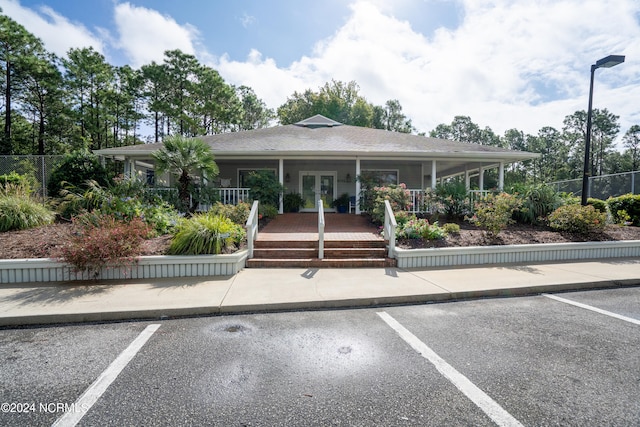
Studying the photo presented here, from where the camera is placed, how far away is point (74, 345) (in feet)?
10.0

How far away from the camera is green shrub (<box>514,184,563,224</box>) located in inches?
356

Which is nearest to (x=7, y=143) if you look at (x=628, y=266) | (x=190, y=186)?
(x=190, y=186)

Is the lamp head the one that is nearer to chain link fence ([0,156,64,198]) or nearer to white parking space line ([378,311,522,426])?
white parking space line ([378,311,522,426])

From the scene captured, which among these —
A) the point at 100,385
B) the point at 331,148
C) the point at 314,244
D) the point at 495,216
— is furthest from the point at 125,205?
the point at 495,216

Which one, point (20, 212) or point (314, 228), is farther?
point (314, 228)

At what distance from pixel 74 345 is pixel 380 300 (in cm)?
374

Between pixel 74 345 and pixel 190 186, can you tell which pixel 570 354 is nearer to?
pixel 74 345

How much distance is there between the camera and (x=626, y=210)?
32.8 ft

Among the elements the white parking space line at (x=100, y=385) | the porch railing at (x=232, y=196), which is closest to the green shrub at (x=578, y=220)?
the porch railing at (x=232, y=196)

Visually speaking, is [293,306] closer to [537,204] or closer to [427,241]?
[427,241]

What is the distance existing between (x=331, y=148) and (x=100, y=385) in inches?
368

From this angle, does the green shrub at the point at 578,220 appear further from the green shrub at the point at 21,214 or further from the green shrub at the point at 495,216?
the green shrub at the point at 21,214

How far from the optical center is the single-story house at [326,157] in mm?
10469

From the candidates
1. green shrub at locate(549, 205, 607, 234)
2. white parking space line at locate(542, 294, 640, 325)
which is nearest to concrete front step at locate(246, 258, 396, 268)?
white parking space line at locate(542, 294, 640, 325)
